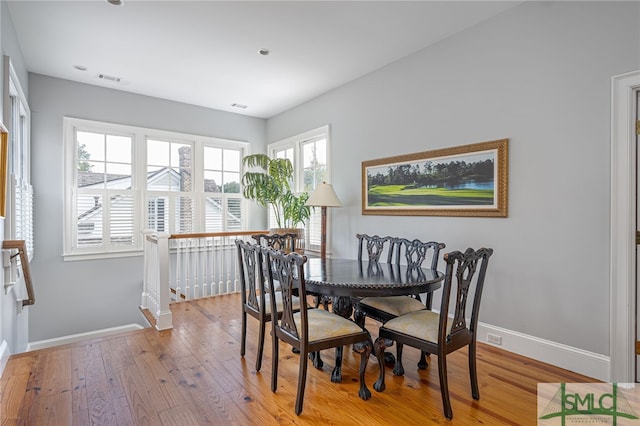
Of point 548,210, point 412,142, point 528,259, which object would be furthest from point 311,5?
point 528,259

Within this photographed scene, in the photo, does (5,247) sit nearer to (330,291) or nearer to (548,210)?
(330,291)

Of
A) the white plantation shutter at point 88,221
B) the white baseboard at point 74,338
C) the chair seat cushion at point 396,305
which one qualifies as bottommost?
the white baseboard at point 74,338

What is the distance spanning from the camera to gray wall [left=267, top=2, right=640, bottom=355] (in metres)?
2.44

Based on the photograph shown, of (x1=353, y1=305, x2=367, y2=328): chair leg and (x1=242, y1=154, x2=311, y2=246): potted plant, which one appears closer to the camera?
(x1=353, y1=305, x2=367, y2=328): chair leg

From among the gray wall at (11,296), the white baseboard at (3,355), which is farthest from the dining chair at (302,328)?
the gray wall at (11,296)

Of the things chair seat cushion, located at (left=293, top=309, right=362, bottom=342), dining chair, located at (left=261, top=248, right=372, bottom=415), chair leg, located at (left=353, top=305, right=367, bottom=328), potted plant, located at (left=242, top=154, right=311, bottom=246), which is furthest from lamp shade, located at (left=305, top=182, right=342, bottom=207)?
chair seat cushion, located at (left=293, top=309, right=362, bottom=342)

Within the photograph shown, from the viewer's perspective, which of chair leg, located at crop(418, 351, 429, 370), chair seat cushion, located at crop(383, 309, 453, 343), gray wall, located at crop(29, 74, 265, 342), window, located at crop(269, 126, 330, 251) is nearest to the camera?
chair seat cushion, located at crop(383, 309, 453, 343)

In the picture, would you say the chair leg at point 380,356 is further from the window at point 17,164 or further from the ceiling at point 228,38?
the window at point 17,164

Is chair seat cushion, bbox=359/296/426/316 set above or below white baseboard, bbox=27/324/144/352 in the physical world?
above

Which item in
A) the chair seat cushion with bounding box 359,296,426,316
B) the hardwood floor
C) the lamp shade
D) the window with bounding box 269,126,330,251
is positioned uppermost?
the window with bounding box 269,126,330,251

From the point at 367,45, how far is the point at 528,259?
2.59m

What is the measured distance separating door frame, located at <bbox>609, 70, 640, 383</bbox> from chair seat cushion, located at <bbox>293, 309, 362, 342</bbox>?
6.00ft

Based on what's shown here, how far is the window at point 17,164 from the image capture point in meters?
2.88

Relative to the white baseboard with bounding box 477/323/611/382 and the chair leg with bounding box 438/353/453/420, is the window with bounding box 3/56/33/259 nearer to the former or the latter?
the chair leg with bounding box 438/353/453/420
